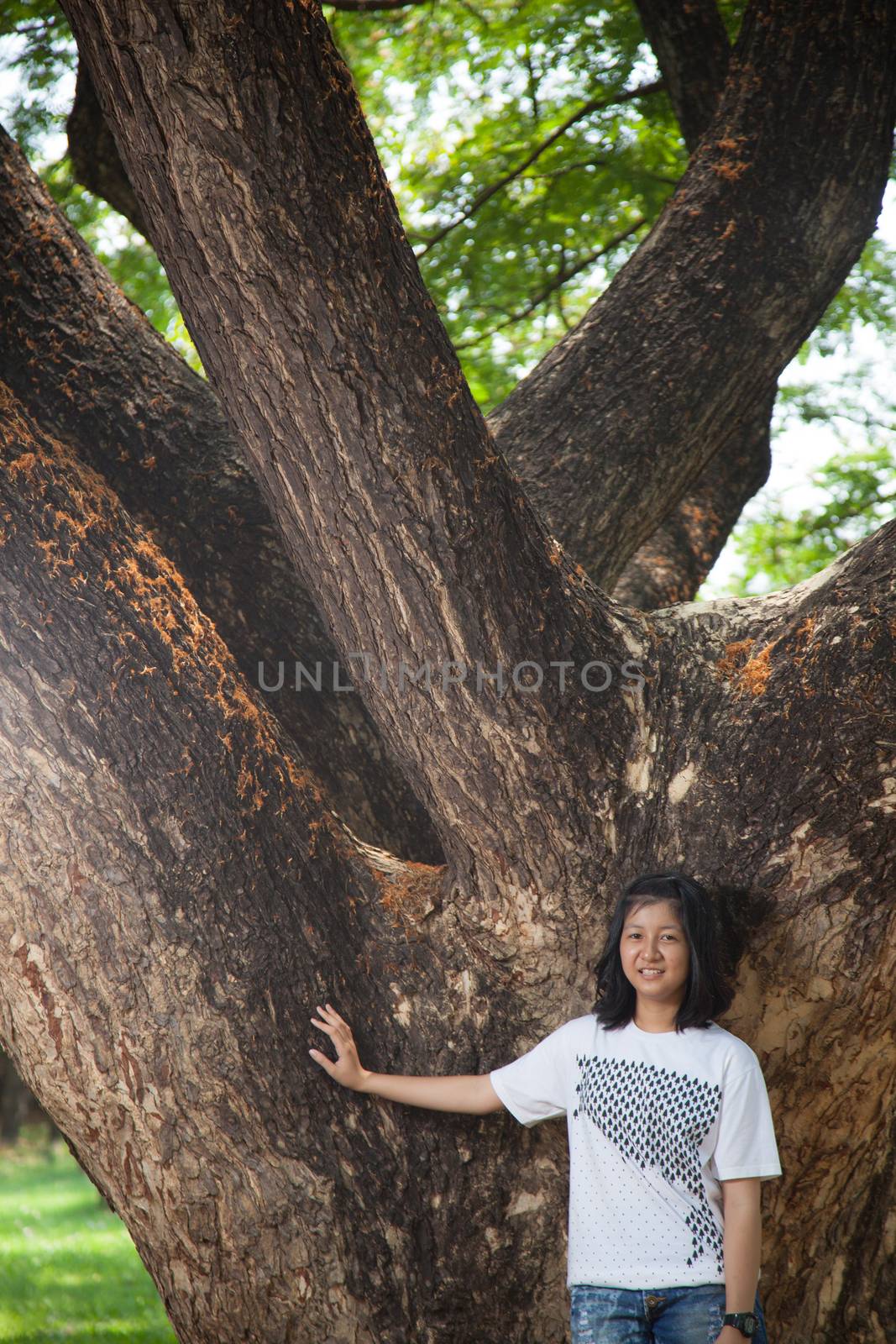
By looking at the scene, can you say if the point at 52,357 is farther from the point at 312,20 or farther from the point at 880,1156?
the point at 880,1156

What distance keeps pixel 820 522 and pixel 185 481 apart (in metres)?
5.08

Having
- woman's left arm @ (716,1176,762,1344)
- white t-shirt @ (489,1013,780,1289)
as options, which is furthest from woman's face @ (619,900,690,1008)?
woman's left arm @ (716,1176,762,1344)

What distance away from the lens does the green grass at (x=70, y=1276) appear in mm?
6219

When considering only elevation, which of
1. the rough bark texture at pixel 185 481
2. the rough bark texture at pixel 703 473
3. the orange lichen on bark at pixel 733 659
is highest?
the rough bark texture at pixel 703 473

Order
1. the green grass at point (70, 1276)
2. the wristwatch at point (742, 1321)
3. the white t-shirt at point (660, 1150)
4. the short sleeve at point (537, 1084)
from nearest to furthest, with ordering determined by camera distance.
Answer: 1. the wristwatch at point (742, 1321)
2. the white t-shirt at point (660, 1150)
3. the short sleeve at point (537, 1084)
4. the green grass at point (70, 1276)

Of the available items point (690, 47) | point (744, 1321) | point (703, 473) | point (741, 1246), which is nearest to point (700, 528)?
point (703, 473)

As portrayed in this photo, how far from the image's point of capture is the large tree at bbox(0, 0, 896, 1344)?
2549 mm

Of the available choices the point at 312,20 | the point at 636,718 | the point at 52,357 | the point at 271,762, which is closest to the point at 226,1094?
the point at 271,762

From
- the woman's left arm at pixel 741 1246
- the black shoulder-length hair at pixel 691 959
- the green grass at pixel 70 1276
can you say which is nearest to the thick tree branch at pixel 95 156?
the black shoulder-length hair at pixel 691 959

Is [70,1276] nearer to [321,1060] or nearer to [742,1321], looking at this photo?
[321,1060]

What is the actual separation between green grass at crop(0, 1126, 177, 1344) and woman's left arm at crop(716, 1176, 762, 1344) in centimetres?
481

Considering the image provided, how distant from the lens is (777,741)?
270 centimetres

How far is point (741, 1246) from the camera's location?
7.56 ft

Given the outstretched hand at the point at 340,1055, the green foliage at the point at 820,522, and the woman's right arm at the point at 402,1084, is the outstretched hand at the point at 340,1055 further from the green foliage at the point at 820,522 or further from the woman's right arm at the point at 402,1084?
the green foliage at the point at 820,522
